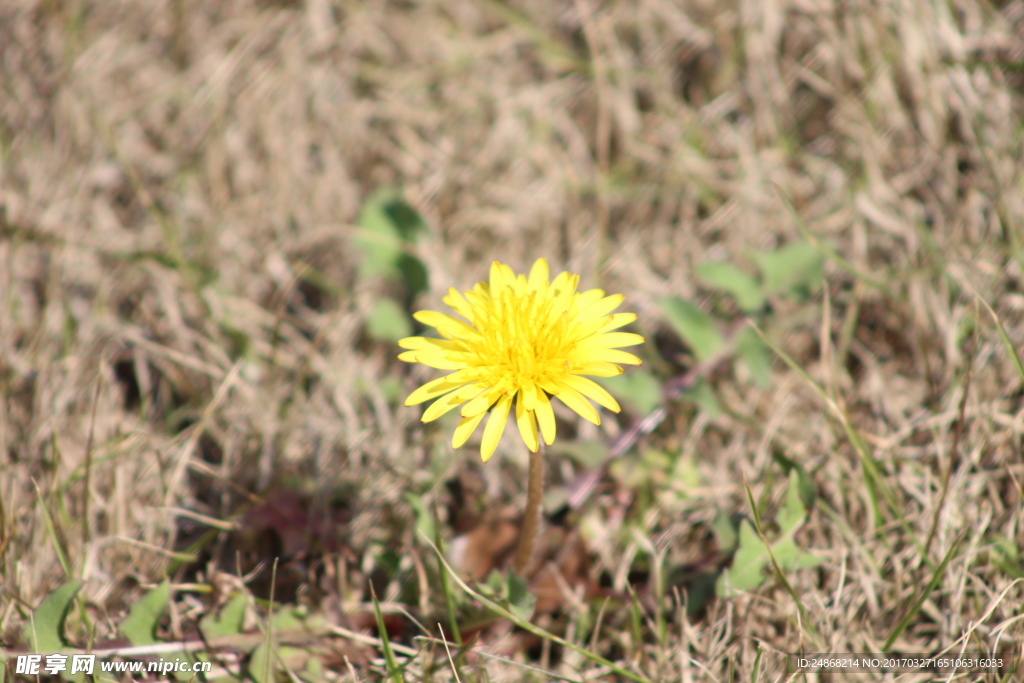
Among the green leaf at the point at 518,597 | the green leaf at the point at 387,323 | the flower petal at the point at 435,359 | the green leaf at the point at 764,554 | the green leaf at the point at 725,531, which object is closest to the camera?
the flower petal at the point at 435,359

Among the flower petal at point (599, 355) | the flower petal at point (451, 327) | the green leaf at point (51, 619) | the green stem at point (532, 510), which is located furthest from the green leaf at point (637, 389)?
the green leaf at point (51, 619)

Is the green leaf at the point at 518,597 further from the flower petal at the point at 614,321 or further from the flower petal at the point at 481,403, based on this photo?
the flower petal at the point at 614,321

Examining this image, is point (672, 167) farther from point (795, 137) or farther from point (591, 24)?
point (591, 24)

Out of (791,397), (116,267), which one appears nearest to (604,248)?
(791,397)

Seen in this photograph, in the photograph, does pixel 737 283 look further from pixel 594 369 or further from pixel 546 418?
pixel 546 418

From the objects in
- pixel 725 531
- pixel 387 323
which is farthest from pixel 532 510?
pixel 387 323
